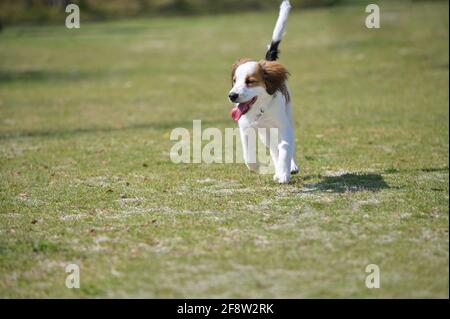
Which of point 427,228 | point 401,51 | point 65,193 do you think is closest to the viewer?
point 427,228

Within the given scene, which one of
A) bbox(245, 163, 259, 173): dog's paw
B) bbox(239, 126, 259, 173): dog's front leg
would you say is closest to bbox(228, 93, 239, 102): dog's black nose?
bbox(239, 126, 259, 173): dog's front leg

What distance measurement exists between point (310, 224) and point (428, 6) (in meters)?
39.5

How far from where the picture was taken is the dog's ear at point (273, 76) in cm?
805

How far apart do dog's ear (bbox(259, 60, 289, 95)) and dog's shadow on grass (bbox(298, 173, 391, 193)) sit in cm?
125

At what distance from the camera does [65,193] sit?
27.5ft

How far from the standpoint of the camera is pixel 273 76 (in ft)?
26.5

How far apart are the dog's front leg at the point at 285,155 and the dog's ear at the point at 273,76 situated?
1.74 feet

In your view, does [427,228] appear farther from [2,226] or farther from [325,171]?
[2,226]

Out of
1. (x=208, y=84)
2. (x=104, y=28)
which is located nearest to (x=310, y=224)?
(x=208, y=84)

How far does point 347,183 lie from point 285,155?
901 mm

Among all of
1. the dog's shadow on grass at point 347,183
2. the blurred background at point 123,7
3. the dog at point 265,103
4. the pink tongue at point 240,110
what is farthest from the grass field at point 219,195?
the blurred background at point 123,7

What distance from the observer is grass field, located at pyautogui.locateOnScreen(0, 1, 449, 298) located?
17.5 feet

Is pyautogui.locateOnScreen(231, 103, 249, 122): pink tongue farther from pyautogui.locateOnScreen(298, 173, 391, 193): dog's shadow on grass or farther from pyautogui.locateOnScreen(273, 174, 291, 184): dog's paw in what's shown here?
pyautogui.locateOnScreen(298, 173, 391, 193): dog's shadow on grass

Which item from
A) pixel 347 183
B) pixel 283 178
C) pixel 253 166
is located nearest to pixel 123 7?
pixel 253 166
